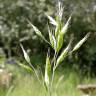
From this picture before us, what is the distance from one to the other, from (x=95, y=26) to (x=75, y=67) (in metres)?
0.83

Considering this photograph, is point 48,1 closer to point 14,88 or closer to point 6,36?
point 6,36

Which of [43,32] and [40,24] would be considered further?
[40,24]

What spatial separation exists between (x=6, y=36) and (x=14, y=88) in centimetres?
338

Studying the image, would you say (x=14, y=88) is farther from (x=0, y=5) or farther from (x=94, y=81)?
(x=0, y=5)

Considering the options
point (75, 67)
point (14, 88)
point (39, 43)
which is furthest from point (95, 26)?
point (14, 88)

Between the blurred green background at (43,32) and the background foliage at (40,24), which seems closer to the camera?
the blurred green background at (43,32)

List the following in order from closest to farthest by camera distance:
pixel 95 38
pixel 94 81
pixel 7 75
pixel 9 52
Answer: pixel 7 75
pixel 94 81
pixel 95 38
pixel 9 52

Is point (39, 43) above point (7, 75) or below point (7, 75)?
below

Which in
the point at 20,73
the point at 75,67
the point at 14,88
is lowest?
the point at 75,67

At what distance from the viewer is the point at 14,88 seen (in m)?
6.46

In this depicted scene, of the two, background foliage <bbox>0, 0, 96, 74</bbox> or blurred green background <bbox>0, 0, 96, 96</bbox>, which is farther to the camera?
background foliage <bbox>0, 0, 96, 74</bbox>

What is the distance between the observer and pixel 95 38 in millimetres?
8688

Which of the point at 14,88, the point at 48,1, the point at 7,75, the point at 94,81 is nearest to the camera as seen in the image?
the point at 14,88

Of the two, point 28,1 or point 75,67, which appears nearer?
point 75,67
